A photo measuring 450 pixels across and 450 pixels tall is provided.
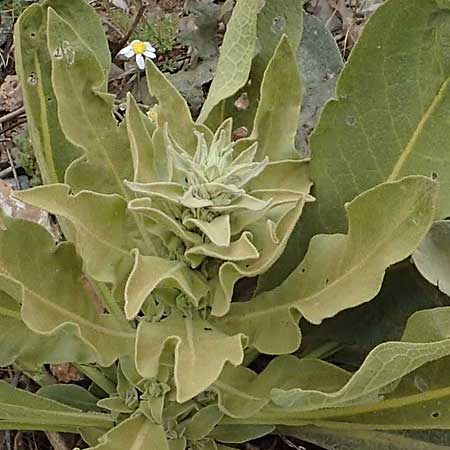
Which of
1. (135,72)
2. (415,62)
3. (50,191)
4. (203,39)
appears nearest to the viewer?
(50,191)

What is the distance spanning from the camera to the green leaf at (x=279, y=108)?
1449 millimetres

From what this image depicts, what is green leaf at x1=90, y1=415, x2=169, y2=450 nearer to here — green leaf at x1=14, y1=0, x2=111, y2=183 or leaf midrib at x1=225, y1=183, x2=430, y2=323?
leaf midrib at x1=225, y1=183, x2=430, y2=323

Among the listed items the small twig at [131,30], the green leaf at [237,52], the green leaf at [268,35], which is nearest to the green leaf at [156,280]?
the green leaf at [237,52]

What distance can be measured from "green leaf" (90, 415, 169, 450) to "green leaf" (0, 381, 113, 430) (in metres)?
0.12

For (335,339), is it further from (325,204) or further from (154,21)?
(154,21)

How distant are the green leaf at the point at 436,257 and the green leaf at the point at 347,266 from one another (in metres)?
0.10

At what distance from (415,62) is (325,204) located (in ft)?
0.90

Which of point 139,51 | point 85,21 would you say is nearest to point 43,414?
point 85,21

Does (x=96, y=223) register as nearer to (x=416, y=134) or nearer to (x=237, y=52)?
(x=237, y=52)

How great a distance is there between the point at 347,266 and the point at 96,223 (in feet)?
1.21

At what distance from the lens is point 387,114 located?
4.90ft

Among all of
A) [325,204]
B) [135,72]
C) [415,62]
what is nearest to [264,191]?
[325,204]

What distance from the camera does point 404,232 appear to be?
127 centimetres

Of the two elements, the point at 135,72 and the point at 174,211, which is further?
the point at 135,72
